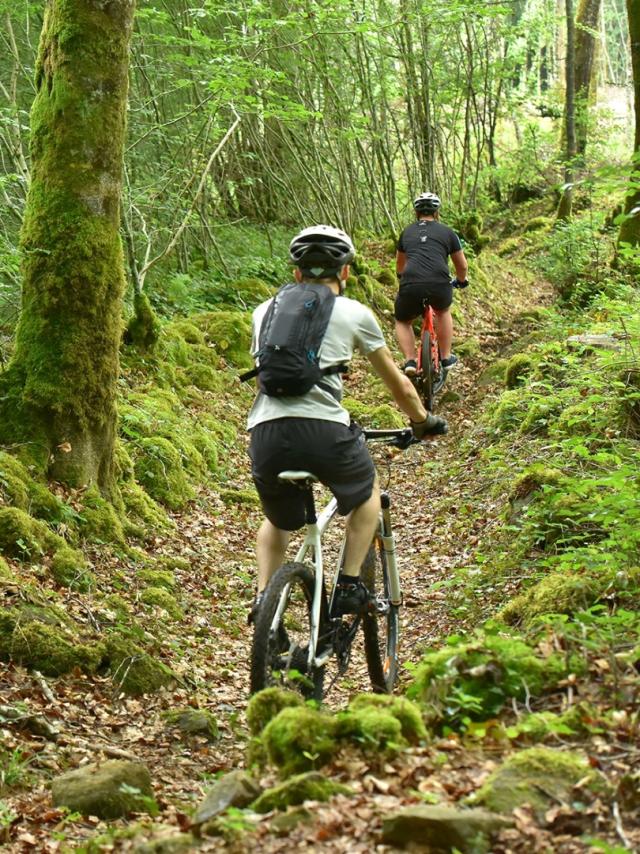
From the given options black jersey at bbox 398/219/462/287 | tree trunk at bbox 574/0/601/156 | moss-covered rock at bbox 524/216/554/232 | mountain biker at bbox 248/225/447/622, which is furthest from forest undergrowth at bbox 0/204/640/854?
tree trunk at bbox 574/0/601/156

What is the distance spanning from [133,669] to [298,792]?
8.15 feet

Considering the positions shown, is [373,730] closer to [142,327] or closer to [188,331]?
[142,327]

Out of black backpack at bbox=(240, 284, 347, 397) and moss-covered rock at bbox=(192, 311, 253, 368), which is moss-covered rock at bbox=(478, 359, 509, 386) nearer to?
moss-covered rock at bbox=(192, 311, 253, 368)

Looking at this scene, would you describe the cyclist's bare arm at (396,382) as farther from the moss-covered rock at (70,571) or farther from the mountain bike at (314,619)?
the moss-covered rock at (70,571)

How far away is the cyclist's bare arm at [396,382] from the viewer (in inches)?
179

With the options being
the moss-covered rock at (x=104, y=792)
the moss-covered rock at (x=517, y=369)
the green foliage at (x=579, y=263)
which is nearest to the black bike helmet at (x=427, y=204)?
the moss-covered rock at (x=517, y=369)

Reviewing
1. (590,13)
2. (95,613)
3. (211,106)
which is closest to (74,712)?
(95,613)

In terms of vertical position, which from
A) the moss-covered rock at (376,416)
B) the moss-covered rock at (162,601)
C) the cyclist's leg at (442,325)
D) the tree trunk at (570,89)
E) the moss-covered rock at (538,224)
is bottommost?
the moss-covered rock at (376,416)

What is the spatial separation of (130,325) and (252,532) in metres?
3.23

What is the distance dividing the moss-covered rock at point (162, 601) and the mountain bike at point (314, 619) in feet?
5.03

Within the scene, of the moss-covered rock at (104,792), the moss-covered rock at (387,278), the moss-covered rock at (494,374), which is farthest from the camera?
the moss-covered rock at (387,278)

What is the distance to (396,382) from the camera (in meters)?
4.68

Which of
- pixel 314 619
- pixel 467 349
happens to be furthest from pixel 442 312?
pixel 314 619

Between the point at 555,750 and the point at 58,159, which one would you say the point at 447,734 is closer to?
the point at 555,750
